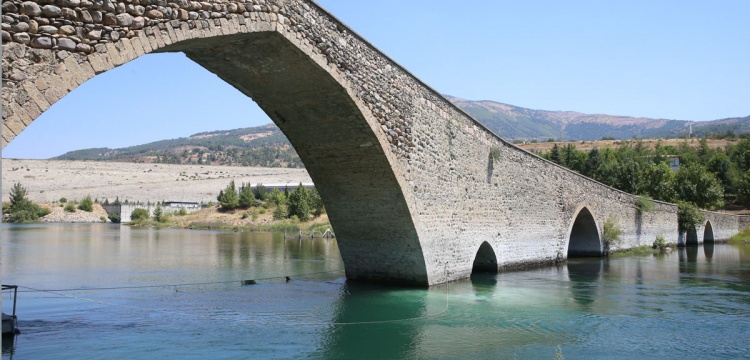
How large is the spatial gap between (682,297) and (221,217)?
146ft

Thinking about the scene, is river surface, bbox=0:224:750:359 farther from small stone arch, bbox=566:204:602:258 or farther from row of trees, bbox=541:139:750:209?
row of trees, bbox=541:139:750:209

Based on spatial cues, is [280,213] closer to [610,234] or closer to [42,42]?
[610,234]

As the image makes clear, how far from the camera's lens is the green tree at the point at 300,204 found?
4803cm

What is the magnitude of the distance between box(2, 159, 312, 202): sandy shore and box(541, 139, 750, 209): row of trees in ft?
136

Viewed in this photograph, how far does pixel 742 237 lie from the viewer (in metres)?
43.2

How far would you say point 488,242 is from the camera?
56.2ft

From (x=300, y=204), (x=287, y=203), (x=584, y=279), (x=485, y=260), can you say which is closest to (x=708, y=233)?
(x=584, y=279)

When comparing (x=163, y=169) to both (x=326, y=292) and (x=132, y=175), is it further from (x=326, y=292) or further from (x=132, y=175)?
(x=326, y=292)

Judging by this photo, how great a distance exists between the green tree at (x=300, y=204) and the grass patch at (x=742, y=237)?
30.1 meters

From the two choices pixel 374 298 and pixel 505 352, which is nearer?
pixel 505 352

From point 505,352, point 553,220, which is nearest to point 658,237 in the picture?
point 553,220

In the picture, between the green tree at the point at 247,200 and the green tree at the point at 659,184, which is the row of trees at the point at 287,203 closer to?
the green tree at the point at 247,200

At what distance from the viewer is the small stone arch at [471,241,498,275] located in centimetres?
1761

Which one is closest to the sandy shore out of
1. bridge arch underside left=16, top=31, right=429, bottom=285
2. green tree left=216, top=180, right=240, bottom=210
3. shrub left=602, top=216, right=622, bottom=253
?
green tree left=216, top=180, right=240, bottom=210
